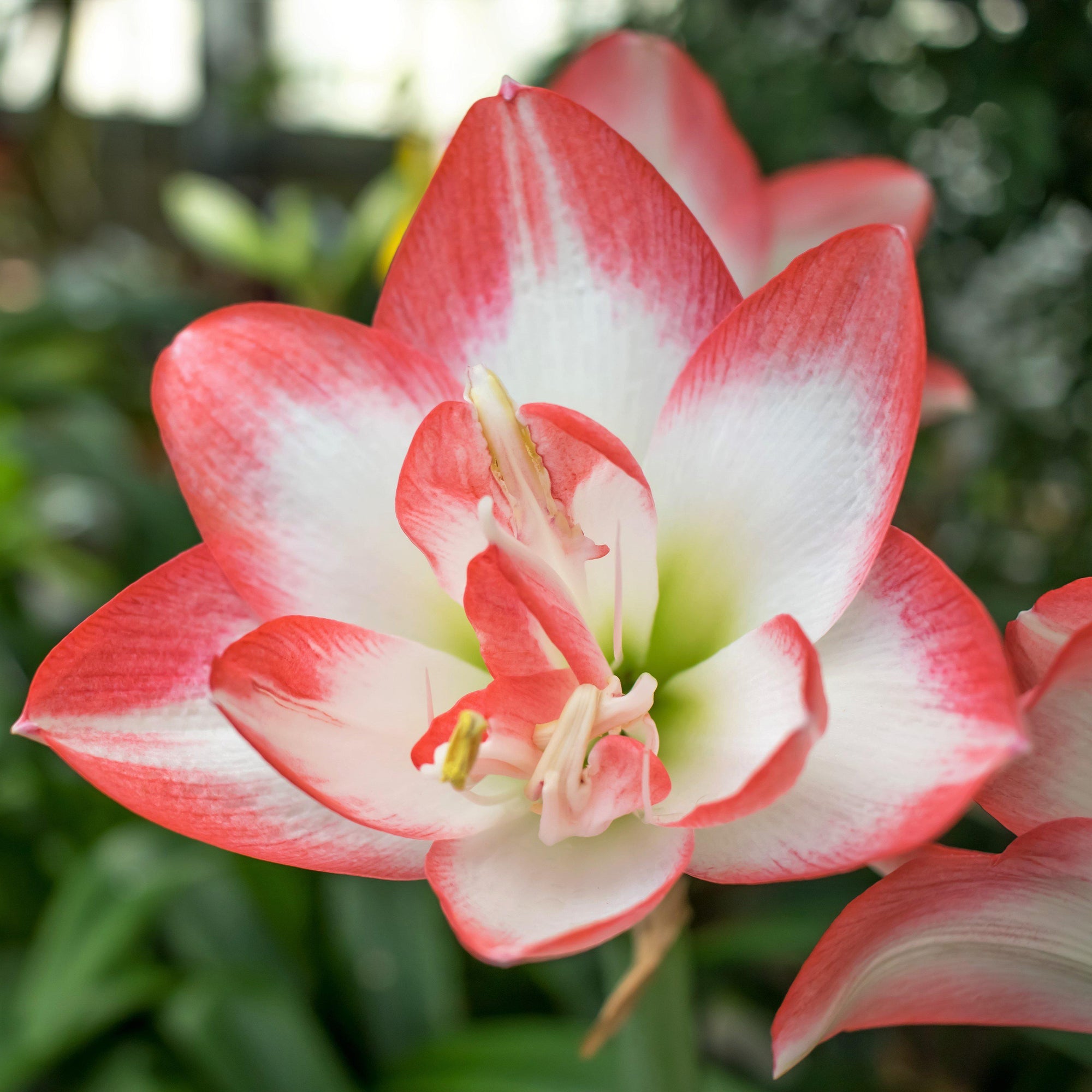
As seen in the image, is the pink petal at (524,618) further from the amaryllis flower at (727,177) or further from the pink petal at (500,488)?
the amaryllis flower at (727,177)

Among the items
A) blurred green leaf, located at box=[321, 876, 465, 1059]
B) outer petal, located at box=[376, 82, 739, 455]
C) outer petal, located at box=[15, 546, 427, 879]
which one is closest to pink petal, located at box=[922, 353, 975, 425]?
outer petal, located at box=[376, 82, 739, 455]

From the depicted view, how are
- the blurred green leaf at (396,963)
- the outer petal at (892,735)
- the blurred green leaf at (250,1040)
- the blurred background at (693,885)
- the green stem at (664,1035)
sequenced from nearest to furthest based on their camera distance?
the outer petal at (892,735), the green stem at (664,1035), the blurred background at (693,885), the blurred green leaf at (250,1040), the blurred green leaf at (396,963)

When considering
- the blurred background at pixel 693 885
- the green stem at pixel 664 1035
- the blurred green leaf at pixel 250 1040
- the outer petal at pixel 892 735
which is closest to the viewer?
the outer petal at pixel 892 735

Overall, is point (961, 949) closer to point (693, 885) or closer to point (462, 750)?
point (462, 750)

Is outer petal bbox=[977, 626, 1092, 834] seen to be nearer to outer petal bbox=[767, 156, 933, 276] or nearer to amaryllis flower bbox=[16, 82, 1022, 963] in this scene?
amaryllis flower bbox=[16, 82, 1022, 963]

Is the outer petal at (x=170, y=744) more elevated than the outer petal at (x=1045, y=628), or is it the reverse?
the outer petal at (x=1045, y=628)

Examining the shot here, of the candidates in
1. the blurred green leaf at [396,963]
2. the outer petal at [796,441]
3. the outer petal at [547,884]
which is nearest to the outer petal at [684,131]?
the outer petal at [796,441]

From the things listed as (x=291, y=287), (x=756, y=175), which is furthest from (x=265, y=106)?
(x=756, y=175)
